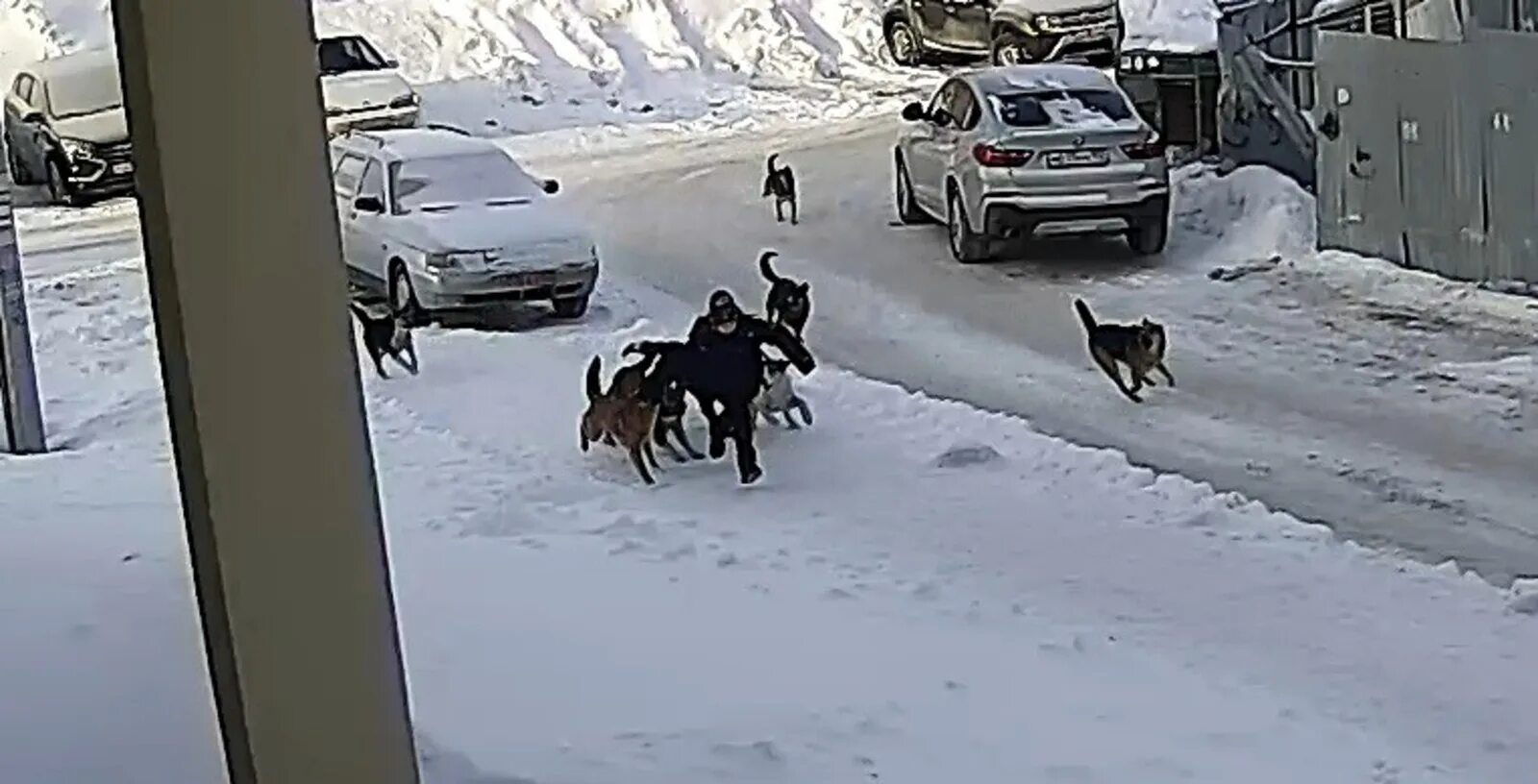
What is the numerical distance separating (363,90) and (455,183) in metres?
7.65

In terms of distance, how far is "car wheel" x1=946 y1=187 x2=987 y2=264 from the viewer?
16906 millimetres

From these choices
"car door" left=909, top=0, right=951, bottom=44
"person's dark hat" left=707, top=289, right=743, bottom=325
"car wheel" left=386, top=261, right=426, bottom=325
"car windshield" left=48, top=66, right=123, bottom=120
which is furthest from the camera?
"car door" left=909, top=0, right=951, bottom=44

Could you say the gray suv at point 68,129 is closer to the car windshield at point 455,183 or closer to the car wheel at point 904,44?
the car windshield at point 455,183

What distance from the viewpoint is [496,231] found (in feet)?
50.6

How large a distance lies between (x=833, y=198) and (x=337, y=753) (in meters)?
16.7

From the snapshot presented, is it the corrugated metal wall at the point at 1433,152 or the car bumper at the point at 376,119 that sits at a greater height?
the car bumper at the point at 376,119

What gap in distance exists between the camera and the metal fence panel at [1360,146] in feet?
52.3

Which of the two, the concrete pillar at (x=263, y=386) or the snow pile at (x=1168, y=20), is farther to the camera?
the snow pile at (x=1168, y=20)

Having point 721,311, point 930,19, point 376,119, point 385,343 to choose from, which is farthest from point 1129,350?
point 930,19

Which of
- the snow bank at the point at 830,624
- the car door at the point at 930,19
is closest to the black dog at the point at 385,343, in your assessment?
the snow bank at the point at 830,624

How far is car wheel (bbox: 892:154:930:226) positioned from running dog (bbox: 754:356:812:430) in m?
7.28

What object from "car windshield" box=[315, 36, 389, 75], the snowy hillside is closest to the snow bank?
"car windshield" box=[315, 36, 389, 75]

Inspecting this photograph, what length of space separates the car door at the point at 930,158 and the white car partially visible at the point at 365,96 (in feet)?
21.4

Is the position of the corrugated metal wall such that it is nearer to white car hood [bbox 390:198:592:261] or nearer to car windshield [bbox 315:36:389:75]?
white car hood [bbox 390:198:592:261]
